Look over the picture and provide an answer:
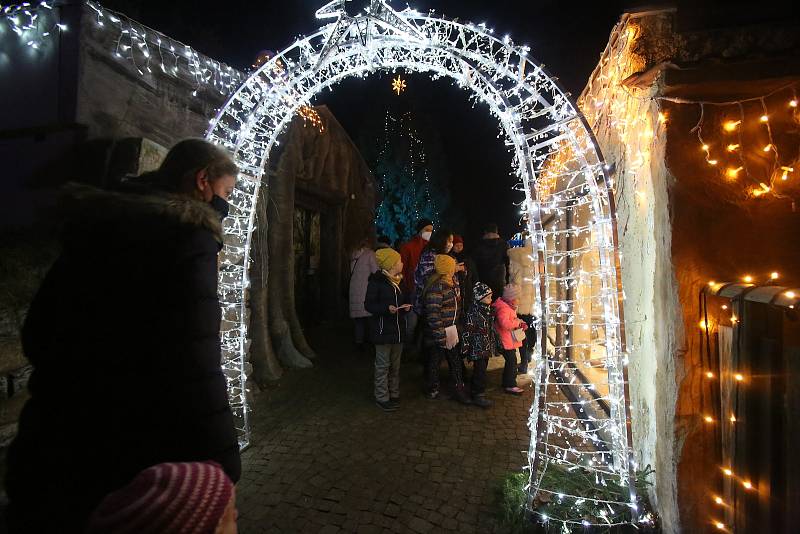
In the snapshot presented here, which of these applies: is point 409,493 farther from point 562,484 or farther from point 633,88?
point 633,88

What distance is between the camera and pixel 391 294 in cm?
499

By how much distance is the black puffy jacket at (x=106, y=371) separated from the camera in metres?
1.44

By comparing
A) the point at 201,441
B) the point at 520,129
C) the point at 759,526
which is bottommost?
the point at 759,526

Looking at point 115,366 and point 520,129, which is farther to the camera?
point 520,129

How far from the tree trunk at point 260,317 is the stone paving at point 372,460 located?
327 mm

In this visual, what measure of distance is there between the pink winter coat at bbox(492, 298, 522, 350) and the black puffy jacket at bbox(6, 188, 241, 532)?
13.9ft

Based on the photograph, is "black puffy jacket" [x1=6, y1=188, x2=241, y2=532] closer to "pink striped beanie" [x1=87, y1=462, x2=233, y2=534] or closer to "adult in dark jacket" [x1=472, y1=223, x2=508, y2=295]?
"pink striped beanie" [x1=87, y1=462, x2=233, y2=534]

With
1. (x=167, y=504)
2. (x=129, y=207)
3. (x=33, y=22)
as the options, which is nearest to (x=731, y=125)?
(x=129, y=207)

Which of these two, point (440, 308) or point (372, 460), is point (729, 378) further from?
point (440, 308)

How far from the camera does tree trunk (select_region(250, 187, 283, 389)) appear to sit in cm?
589

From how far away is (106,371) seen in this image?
144 centimetres

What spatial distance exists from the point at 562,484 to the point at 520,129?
2685 mm

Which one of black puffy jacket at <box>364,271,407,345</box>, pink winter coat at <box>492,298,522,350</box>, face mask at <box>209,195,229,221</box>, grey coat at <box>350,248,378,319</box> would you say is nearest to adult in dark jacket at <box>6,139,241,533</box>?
face mask at <box>209,195,229,221</box>

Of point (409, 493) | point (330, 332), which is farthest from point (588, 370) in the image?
point (330, 332)
